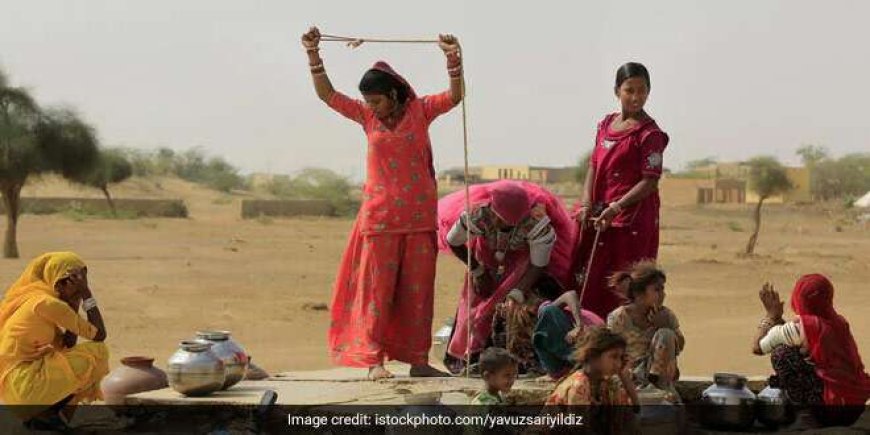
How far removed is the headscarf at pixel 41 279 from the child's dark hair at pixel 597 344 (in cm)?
278

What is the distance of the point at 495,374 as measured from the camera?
6094mm

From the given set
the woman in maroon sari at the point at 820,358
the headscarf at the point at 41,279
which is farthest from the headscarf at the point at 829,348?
the headscarf at the point at 41,279

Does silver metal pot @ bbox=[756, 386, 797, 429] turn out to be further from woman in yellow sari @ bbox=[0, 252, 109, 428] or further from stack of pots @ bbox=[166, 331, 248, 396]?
woman in yellow sari @ bbox=[0, 252, 109, 428]

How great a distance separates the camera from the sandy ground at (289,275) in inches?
556

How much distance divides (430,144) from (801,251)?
78.0 feet

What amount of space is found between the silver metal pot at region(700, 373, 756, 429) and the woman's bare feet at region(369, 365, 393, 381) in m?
1.65

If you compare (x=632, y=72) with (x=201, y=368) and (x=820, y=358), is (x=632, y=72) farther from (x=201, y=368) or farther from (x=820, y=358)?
(x=201, y=368)

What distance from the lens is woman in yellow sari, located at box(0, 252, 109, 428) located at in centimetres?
664

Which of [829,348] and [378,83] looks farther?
[378,83]

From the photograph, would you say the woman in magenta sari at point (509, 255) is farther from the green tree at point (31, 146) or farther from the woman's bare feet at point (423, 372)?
the green tree at point (31, 146)

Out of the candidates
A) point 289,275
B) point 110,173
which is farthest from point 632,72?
point 110,173

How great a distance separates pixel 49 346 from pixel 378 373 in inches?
66.8

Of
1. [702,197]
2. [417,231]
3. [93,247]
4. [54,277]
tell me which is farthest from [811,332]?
[702,197]

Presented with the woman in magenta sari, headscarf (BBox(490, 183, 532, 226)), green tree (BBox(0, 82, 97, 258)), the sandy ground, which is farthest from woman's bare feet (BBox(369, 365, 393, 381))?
green tree (BBox(0, 82, 97, 258))
